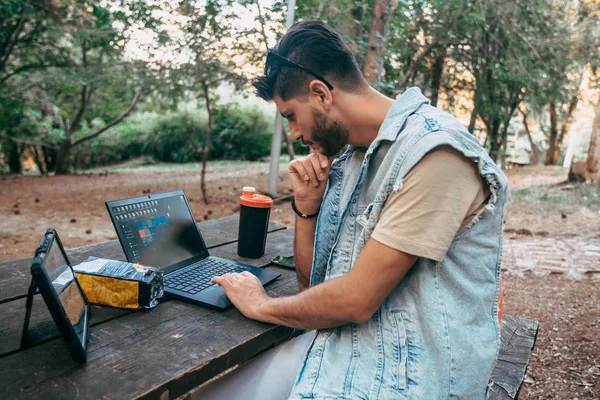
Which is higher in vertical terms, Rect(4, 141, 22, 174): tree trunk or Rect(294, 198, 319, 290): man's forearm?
Rect(294, 198, 319, 290): man's forearm

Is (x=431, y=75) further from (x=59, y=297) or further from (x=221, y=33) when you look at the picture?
(x=59, y=297)

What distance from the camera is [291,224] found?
621 cm

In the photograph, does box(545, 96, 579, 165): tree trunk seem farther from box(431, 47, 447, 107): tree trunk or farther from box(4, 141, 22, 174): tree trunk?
box(4, 141, 22, 174): tree trunk

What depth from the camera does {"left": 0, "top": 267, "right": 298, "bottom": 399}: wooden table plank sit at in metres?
1.06

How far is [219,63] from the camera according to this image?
271 inches

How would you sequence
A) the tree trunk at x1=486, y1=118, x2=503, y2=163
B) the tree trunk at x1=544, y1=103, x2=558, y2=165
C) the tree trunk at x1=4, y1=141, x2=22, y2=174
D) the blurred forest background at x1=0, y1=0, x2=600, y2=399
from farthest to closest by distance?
the tree trunk at x1=544, y1=103, x2=558, y2=165, the tree trunk at x1=486, y1=118, x2=503, y2=163, the tree trunk at x1=4, y1=141, x2=22, y2=174, the blurred forest background at x1=0, y1=0, x2=600, y2=399

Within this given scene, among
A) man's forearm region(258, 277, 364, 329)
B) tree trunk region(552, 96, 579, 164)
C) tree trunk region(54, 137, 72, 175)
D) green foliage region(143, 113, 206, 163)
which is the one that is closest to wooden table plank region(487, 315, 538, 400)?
man's forearm region(258, 277, 364, 329)

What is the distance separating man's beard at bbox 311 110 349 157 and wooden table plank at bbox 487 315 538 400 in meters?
0.93

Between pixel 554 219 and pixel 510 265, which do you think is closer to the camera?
pixel 510 265

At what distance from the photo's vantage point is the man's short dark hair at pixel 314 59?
5.18 feet

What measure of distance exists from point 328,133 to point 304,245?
0.47 meters

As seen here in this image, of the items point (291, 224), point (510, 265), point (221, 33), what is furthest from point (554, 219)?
point (221, 33)

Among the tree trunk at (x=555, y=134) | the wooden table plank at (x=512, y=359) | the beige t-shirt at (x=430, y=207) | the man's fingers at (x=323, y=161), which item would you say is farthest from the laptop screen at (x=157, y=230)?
the tree trunk at (x=555, y=134)

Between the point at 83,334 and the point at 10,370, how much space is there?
0.17m
